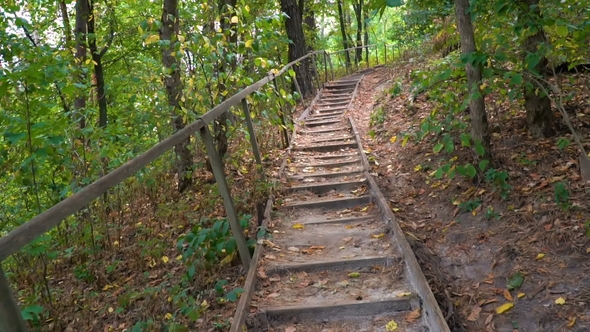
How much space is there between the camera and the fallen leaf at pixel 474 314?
338cm

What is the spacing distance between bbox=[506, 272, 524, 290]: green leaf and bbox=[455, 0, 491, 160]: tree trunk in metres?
1.52

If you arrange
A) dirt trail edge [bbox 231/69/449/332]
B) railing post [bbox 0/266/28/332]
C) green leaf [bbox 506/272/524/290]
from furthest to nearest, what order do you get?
green leaf [bbox 506/272/524/290] → dirt trail edge [bbox 231/69/449/332] → railing post [bbox 0/266/28/332]

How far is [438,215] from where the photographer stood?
5.05 m

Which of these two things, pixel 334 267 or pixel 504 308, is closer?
pixel 504 308

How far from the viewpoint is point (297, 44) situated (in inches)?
559

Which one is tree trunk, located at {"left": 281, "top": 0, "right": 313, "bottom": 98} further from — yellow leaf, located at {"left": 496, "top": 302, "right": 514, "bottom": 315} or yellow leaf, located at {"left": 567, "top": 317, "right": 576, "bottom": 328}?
yellow leaf, located at {"left": 567, "top": 317, "right": 576, "bottom": 328}

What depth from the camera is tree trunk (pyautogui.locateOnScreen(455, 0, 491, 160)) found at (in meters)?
4.75

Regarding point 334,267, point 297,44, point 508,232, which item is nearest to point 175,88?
point 334,267

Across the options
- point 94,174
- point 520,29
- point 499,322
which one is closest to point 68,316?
point 94,174

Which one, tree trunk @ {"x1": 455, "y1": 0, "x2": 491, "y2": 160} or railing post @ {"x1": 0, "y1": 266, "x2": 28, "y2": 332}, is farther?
Answer: tree trunk @ {"x1": 455, "y1": 0, "x2": 491, "y2": 160}

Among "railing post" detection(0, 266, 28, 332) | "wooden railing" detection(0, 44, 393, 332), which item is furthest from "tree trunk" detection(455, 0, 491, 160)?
"railing post" detection(0, 266, 28, 332)

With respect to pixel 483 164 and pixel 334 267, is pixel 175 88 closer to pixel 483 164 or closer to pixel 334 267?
pixel 334 267

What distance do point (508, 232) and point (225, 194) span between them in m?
2.51

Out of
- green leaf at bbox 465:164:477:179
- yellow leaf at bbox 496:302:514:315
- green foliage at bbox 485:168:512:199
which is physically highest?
green leaf at bbox 465:164:477:179
